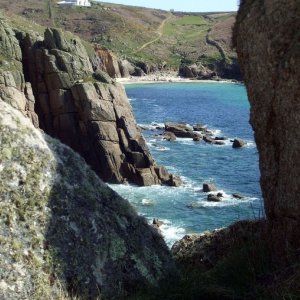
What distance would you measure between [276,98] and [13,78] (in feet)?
170

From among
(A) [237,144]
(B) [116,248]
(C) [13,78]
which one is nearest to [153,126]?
(A) [237,144]

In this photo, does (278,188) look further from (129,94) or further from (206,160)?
(129,94)

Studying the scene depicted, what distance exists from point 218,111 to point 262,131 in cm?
10288

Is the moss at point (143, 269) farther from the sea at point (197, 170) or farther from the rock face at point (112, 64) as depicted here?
the rock face at point (112, 64)

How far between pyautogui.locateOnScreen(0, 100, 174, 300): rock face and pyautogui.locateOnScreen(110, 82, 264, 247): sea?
4.95 m

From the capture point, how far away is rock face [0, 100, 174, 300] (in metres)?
7.05

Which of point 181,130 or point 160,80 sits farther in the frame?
point 160,80

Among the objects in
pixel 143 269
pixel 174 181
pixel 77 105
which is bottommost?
pixel 174 181

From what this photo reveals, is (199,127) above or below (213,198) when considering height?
above

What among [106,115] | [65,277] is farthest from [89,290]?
[106,115]

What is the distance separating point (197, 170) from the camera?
203 ft

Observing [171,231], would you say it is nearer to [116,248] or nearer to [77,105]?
[77,105]

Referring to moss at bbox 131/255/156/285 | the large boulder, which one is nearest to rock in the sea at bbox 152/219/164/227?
moss at bbox 131/255/156/285

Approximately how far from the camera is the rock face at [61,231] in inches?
278
